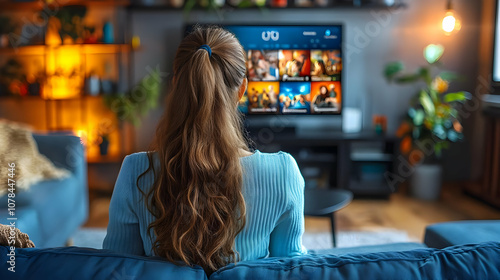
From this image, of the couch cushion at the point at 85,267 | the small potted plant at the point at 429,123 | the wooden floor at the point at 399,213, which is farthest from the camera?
the small potted plant at the point at 429,123

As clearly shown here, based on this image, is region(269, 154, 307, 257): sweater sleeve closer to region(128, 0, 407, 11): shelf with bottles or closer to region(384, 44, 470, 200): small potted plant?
region(384, 44, 470, 200): small potted plant

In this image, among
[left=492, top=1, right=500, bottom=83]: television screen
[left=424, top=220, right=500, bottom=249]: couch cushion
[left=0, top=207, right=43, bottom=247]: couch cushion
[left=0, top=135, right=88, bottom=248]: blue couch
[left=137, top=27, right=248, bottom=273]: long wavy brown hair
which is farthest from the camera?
[left=492, top=1, right=500, bottom=83]: television screen

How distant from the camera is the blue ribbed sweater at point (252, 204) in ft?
3.43

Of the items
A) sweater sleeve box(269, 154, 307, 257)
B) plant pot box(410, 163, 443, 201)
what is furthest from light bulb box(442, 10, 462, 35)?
sweater sleeve box(269, 154, 307, 257)

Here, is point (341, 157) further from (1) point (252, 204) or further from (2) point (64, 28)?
(1) point (252, 204)

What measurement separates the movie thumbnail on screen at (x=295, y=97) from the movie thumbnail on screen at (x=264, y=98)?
0.03 m

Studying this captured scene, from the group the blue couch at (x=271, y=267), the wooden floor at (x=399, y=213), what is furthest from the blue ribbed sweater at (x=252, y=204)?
the wooden floor at (x=399, y=213)

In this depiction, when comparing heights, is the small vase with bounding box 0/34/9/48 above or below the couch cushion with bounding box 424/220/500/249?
above

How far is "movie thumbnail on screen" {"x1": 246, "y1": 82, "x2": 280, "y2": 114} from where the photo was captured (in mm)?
1449

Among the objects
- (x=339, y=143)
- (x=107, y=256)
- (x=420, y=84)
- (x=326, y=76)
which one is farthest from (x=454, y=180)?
(x=107, y=256)

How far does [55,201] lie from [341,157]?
2208mm

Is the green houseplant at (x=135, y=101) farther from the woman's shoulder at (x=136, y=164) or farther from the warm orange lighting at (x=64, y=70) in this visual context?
the woman's shoulder at (x=136, y=164)

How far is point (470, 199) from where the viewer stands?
151 inches

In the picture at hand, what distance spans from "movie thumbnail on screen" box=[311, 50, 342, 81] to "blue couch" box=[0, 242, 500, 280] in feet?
2.46
